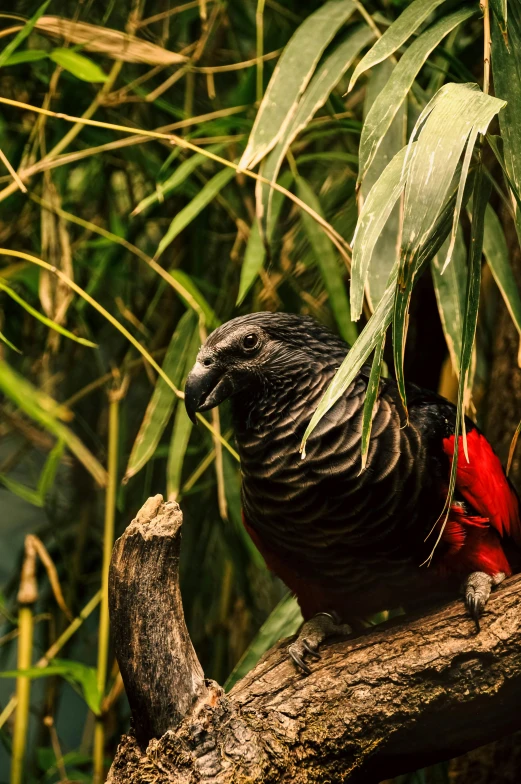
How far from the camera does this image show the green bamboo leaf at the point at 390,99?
1216 mm

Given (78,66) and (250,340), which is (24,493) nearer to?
(250,340)

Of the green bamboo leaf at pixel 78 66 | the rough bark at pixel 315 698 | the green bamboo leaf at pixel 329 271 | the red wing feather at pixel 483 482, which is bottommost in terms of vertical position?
the rough bark at pixel 315 698

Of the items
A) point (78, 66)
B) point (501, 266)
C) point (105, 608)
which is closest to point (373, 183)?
point (501, 266)

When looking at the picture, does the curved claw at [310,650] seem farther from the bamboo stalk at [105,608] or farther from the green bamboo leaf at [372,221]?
the green bamboo leaf at [372,221]

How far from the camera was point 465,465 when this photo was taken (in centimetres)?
151

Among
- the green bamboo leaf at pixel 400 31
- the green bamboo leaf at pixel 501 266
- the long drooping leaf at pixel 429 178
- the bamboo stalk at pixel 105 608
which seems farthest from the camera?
the bamboo stalk at pixel 105 608

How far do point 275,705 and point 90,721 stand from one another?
1.63 meters

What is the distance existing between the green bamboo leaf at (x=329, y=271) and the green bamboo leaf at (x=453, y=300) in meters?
0.22

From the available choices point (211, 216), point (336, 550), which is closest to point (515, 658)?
point (336, 550)

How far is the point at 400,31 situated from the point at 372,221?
1.46ft

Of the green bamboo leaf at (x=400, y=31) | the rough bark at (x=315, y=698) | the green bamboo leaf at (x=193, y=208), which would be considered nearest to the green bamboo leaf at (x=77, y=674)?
the rough bark at (x=315, y=698)

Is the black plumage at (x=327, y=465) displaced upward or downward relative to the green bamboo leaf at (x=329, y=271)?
downward

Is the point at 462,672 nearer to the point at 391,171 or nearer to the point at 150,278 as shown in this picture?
the point at 391,171

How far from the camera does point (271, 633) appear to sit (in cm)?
183
